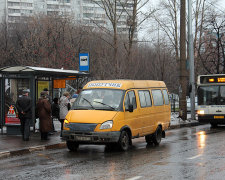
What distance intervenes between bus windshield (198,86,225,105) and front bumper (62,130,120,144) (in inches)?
474

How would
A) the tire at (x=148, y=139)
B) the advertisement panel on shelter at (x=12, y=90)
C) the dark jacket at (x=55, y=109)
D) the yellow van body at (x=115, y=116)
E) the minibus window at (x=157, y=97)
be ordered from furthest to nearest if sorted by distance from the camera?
the dark jacket at (x=55, y=109) → the advertisement panel on shelter at (x=12, y=90) → the minibus window at (x=157, y=97) → the tire at (x=148, y=139) → the yellow van body at (x=115, y=116)

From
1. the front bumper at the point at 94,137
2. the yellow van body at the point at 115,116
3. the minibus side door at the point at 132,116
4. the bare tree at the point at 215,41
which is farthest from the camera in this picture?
the bare tree at the point at 215,41

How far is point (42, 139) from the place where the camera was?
15.6 meters

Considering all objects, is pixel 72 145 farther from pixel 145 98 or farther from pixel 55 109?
pixel 55 109

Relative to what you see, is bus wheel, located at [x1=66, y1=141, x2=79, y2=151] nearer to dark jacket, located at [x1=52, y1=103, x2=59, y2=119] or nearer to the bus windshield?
dark jacket, located at [x1=52, y1=103, x2=59, y2=119]

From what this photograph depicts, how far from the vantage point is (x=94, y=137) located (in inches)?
480

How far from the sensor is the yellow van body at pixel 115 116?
40.3ft

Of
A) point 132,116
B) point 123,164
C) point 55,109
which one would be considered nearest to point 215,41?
point 55,109

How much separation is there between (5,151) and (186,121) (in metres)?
15.4

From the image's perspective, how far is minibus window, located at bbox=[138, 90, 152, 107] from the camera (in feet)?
46.1

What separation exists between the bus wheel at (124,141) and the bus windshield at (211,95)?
11264mm

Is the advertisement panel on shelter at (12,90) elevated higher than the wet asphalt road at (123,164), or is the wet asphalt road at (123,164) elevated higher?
the advertisement panel on shelter at (12,90)

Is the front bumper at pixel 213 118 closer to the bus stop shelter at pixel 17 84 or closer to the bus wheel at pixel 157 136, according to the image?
the bus stop shelter at pixel 17 84

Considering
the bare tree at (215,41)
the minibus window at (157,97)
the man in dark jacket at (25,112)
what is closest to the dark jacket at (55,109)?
the man in dark jacket at (25,112)
